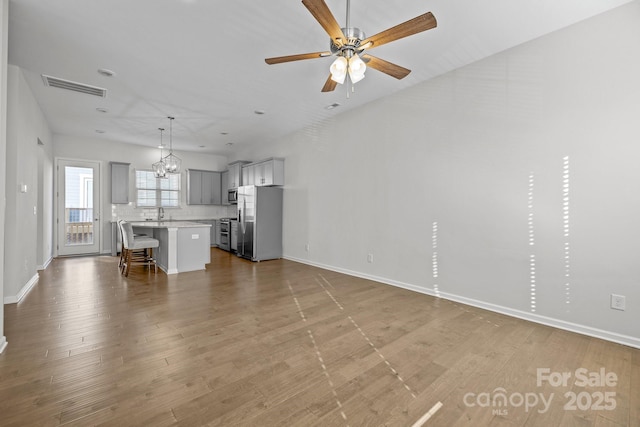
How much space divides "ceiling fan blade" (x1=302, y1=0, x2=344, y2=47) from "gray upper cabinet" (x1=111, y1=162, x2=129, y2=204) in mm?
7300

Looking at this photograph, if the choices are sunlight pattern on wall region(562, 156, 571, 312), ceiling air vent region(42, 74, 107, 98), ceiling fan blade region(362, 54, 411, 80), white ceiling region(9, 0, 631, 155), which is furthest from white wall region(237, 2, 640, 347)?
ceiling air vent region(42, 74, 107, 98)

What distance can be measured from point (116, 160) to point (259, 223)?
4.28 metres

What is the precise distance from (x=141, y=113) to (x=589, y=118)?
250 inches

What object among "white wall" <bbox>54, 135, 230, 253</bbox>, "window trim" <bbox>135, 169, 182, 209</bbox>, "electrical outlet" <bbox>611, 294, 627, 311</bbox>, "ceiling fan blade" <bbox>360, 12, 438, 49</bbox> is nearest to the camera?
"ceiling fan blade" <bbox>360, 12, 438, 49</bbox>

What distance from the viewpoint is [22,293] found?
3666 millimetres

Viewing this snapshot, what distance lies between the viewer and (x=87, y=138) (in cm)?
698

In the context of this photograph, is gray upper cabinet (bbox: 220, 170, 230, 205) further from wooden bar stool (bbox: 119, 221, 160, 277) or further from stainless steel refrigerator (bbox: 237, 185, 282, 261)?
wooden bar stool (bbox: 119, 221, 160, 277)

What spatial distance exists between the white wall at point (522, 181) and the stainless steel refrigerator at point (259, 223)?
2422mm

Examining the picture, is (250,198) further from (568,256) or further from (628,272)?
(628,272)

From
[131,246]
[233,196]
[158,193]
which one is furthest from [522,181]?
[158,193]

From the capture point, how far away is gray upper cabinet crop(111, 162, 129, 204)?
7.27 meters

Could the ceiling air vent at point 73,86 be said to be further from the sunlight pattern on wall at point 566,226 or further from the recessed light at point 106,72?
the sunlight pattern on wall at point 566,226

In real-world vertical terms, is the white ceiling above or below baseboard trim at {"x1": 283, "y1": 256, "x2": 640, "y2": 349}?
above

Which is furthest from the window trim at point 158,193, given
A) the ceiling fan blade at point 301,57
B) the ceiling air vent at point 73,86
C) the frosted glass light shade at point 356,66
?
the frosted glass light shade at point 356,66
